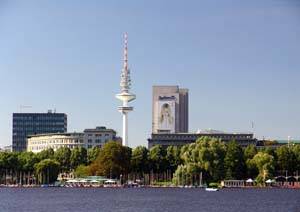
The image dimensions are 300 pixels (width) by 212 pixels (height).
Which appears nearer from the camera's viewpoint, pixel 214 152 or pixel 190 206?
pixel 190 206

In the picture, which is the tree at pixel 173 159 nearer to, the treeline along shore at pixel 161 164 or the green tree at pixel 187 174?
the treeline along shore at pixel 161 164

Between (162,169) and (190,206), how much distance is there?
66.7m

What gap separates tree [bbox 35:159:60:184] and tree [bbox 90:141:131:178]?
6.15 meters

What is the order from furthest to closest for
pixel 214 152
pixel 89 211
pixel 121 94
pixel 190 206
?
1. pixel 121 94
2. pixel 214 152
3. pixel 190 206
4. pixel 89 211

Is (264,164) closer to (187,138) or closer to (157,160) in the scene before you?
(157,160)

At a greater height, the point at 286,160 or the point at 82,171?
the point at 286,160

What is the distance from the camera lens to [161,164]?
461ft

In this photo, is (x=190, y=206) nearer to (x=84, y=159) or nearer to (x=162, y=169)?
(x=162, y=169)

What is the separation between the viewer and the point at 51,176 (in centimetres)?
14288

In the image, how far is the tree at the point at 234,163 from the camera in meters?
131

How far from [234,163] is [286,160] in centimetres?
846

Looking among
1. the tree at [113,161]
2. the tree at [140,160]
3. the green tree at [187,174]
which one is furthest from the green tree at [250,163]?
the tree at [113,161]

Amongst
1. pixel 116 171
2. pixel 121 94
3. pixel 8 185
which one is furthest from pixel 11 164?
pixel 121 94

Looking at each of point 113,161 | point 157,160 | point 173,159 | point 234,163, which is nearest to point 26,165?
point 113,161
